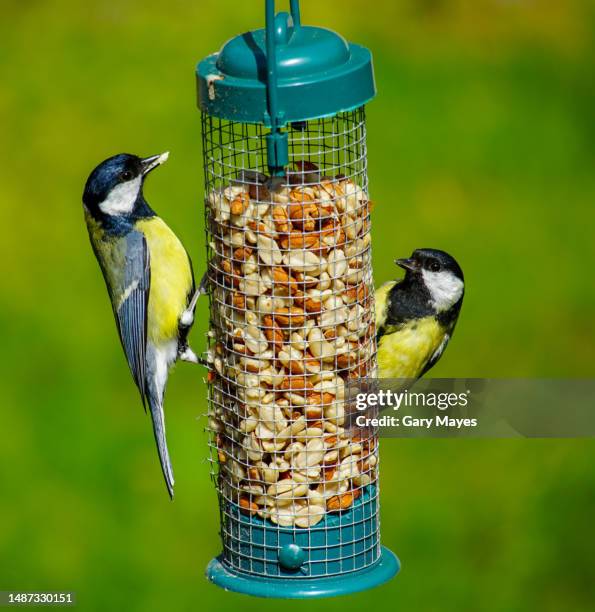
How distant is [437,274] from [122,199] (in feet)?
3.39

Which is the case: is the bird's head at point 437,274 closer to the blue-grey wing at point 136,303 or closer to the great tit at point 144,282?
the great tit at point 144,282

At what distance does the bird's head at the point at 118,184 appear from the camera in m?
5.05

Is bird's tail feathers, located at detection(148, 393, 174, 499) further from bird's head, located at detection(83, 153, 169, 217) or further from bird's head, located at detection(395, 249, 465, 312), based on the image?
bird's head, located at detection(395, 249, 465, 312)

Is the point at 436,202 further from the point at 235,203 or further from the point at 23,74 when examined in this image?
the point at 235,203

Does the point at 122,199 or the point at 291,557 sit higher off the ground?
the point at 122,199

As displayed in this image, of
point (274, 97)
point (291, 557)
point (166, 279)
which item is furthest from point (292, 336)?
point (166, 279)

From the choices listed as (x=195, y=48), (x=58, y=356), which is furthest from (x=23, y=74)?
(x=58, y=356)

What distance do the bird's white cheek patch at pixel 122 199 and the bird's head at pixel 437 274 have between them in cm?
86

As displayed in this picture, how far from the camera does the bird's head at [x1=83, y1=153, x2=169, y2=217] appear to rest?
16.6ft

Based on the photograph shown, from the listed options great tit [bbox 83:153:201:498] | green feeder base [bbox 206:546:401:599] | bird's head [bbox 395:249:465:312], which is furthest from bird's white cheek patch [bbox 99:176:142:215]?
green feeder base [bbox 206:546:401:599]

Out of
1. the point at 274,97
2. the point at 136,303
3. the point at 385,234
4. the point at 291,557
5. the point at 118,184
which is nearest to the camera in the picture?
the point at 274,97

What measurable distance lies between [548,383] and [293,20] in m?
3.08

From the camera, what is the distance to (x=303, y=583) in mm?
4516

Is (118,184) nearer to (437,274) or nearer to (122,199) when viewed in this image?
(122,199)
